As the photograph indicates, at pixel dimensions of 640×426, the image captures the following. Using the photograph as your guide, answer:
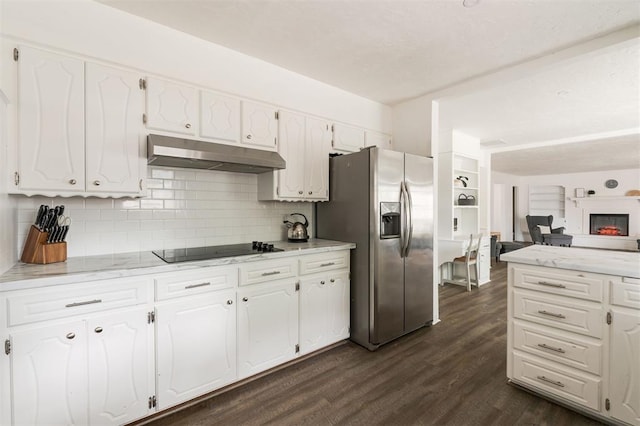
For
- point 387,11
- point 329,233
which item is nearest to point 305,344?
point 329,233

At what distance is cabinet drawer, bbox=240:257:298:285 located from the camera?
218 cm

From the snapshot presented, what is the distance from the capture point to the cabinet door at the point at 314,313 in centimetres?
251

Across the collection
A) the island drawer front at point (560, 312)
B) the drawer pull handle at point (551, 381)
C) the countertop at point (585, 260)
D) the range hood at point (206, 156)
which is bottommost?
the drawer pull handle at point (551, 381)

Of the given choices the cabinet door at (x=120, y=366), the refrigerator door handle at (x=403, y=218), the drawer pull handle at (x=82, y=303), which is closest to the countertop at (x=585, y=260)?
the refrigerator door handle at (x=403, y=218)

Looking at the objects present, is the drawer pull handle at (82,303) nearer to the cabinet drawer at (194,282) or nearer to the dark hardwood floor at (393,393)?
the cabinet drawer at (194,282)

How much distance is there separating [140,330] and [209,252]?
2.40 ft

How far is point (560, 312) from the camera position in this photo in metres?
1.93

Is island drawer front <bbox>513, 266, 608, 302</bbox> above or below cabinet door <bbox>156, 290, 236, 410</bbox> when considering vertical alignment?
above

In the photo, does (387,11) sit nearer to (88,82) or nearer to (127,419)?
(88,82)

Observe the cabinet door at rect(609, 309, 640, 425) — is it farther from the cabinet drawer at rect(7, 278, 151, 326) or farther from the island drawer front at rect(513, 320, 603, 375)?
the cabinet drawer at rect(7, 278, 151, 326)

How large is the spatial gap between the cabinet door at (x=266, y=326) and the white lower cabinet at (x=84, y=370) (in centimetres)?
61

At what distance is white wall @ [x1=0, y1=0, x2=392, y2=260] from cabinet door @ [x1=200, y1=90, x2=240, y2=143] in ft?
0.38

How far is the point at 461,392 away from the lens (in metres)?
2.12

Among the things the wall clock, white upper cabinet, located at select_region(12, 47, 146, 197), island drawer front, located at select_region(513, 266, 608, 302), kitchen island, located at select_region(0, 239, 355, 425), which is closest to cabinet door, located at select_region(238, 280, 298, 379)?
kitchen island, located at select_region(0, 239, 355, 425)
